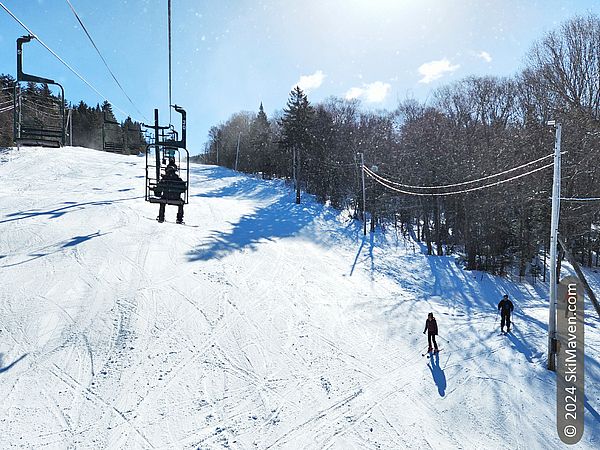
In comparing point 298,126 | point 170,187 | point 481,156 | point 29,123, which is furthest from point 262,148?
point 29,123

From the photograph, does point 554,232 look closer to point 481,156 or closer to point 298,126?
point 481,156

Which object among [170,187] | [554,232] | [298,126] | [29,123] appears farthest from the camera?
[298,126]

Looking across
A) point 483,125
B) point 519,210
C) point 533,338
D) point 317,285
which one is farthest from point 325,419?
point 483,125

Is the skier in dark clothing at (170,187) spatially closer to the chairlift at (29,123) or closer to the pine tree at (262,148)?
the chairlift at (29,123)

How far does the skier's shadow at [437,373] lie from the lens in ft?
31.8

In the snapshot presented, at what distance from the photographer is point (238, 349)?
1043 centimetres

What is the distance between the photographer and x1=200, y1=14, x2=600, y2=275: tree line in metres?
16.7

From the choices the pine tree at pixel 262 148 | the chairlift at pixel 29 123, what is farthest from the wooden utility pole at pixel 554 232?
the pine tree at pixel 262 148

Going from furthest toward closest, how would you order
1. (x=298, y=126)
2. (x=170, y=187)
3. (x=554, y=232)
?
1. (x=298, y=126)
2. (x=170, y=187)
3. (x=554, y=232)

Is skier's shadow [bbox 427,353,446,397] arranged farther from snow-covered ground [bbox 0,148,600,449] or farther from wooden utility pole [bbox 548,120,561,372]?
wooden utility pole [bbox 548,120,561,372]

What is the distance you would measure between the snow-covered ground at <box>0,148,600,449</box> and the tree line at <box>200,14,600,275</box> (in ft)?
21.2

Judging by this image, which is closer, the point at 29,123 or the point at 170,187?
the point at 29,123

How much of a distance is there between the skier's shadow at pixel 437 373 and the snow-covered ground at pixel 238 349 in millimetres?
67

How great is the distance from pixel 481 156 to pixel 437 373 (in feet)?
72.3
